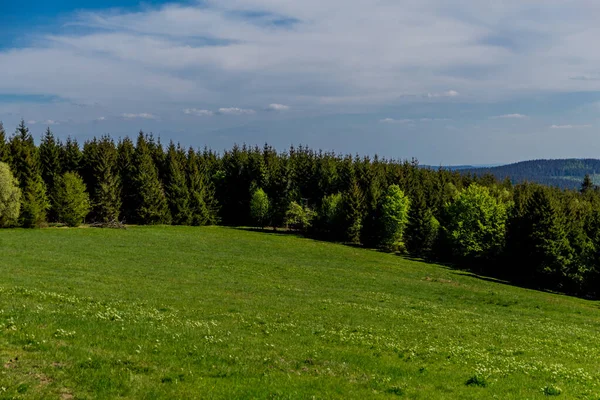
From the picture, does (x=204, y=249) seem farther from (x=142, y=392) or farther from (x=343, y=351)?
(x=142, y=392)

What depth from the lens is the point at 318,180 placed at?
130500mm

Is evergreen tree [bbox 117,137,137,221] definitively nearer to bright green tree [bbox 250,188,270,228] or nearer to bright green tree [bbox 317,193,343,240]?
bright green tree [bbox 250,188,270,228]

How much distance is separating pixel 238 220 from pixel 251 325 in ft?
349

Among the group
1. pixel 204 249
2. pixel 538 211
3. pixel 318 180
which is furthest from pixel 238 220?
pixel 538 211

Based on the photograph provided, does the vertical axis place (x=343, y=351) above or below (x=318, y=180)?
below

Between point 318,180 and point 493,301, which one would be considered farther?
point 318,180

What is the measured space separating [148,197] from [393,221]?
2285 inches

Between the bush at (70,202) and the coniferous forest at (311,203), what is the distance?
0.71 ft

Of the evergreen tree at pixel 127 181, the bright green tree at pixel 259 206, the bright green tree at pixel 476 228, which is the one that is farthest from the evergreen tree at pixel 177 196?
the bright green tree at pixel 476 228

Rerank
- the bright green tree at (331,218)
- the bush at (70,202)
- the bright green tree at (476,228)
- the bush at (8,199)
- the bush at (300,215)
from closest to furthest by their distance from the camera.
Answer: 1. the bush at (8,199)
2. the bush at (70,202)
3. the bright green tree at (476,228)
4. the bright green tree at (331,218)
5. the bush at (300,215)

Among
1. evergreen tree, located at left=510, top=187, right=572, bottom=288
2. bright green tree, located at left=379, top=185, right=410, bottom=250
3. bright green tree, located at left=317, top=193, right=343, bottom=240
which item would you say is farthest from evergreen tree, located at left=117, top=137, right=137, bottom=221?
evergreen tree, located at left=510, top=187, right=572, bottom=288

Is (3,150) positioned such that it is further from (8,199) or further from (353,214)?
(353,214)

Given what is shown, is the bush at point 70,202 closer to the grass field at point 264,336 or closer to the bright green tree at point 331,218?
the grass field at point 264,336

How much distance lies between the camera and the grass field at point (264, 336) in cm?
1413
